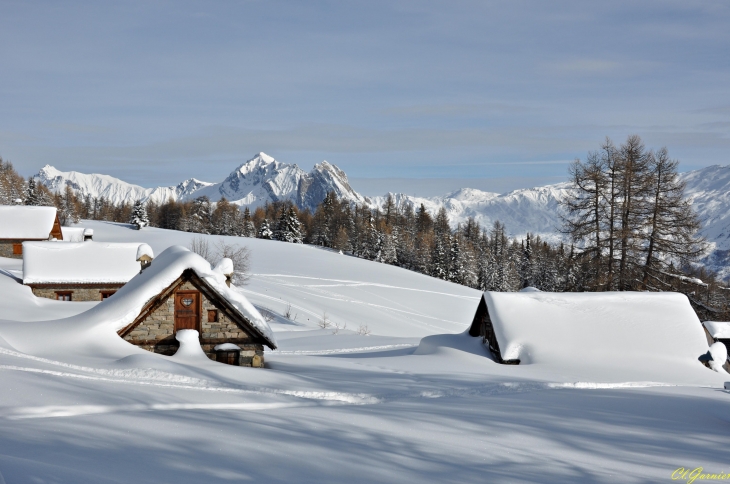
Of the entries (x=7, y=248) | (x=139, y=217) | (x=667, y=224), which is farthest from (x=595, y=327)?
(x=139, y=217)

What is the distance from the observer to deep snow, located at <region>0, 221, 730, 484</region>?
738 cm

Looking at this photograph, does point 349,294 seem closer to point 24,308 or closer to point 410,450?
point 24,308

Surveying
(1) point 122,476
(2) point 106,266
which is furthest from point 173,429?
(2) point 106,266

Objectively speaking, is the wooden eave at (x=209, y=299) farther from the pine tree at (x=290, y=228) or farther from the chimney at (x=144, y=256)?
the pine tree at (x=290, y=228)

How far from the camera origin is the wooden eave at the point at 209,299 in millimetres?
16656

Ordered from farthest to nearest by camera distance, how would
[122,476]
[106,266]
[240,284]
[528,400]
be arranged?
[240,284], [106,266], [528,400], [122,476]

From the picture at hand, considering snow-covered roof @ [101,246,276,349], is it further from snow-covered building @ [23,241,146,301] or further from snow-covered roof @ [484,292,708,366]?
snow-covered building @ [23,241,146,301]

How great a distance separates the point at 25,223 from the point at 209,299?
38.4 metres

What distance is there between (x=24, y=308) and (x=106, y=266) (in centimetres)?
843

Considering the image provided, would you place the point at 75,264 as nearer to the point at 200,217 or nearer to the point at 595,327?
the point at 595,327

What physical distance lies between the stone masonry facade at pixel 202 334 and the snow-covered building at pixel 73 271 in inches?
832

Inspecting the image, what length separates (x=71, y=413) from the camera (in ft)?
30.1

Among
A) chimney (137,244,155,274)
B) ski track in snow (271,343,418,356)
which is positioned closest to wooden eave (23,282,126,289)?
chimney (137,244,155,274)

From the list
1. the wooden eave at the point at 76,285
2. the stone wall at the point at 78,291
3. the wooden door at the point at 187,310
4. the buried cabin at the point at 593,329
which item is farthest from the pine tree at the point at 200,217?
the buried cabin at the point at 593,329
